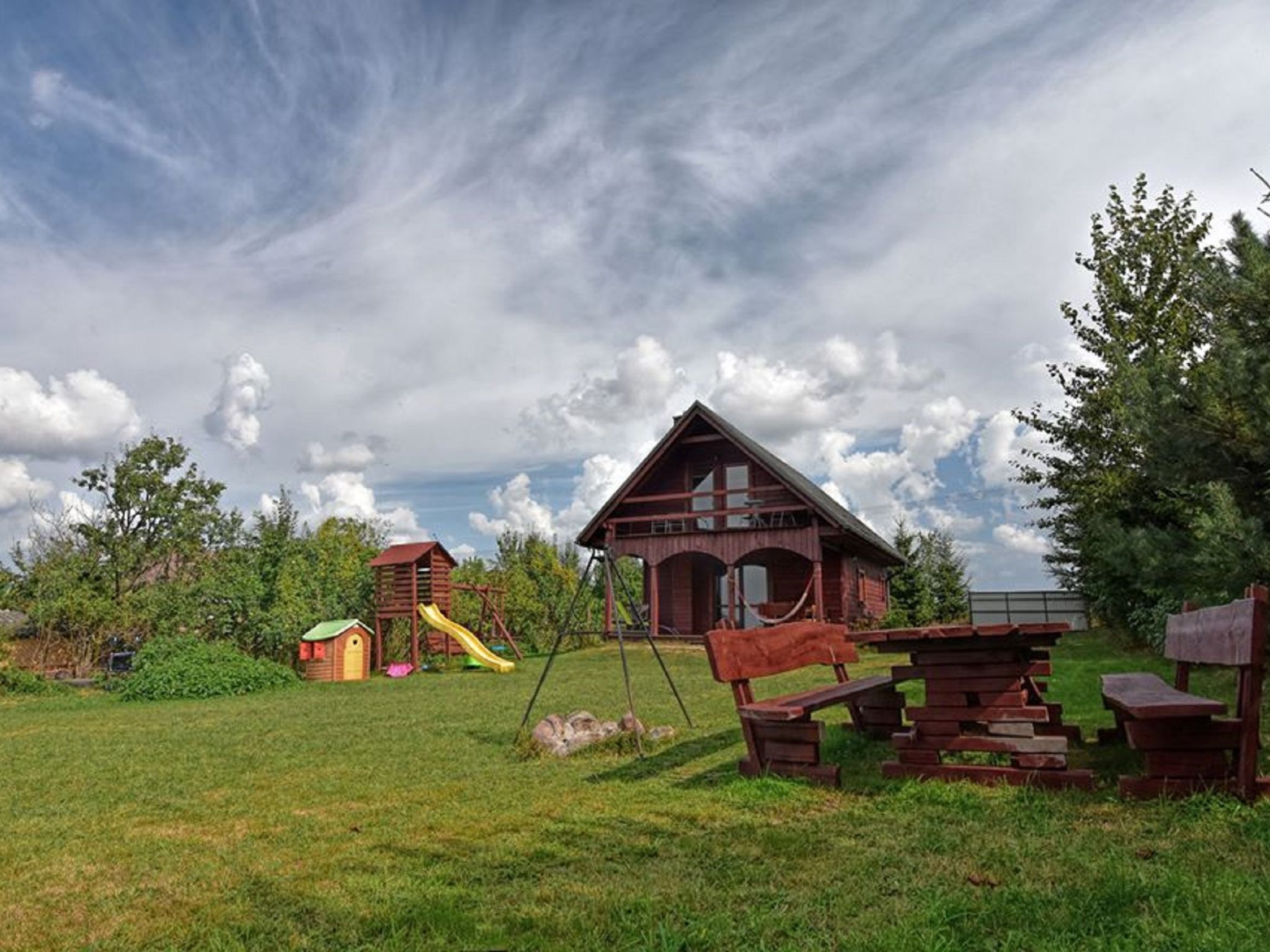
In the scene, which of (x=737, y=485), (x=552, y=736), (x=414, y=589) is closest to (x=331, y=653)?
(x=414, y=589)

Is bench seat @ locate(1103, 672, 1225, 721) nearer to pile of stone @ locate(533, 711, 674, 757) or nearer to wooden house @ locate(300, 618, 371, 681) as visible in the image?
pile of stone @ locate(533, 711, 674, 757)

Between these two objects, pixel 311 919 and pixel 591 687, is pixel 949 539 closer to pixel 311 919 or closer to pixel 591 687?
pixel 591 687

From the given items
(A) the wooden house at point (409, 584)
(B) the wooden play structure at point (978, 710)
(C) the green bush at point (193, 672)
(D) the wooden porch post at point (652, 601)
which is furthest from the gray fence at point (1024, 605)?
(B) the wooden play structure at point (978, 710)

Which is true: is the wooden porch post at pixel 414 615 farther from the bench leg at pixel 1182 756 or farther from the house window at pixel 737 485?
the bench leg at pixel 1182 756

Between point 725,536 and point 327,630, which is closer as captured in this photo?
→ point 327,630

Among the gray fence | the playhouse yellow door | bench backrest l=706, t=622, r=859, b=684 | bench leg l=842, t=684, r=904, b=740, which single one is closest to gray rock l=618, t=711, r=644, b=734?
bench backrest l=706, t=622, r=859, b=684

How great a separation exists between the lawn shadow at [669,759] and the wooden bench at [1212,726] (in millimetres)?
2993

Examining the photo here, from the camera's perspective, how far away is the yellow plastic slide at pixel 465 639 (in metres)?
20.1

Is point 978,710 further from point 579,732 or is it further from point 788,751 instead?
point 579,732

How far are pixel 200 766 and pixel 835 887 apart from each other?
6.10 metres

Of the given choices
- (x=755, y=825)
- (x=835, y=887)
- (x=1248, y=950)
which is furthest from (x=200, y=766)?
(x=1248, y=950)

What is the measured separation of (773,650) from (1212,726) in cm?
278

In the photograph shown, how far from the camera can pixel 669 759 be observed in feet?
22.6

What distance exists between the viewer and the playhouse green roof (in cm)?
1938
